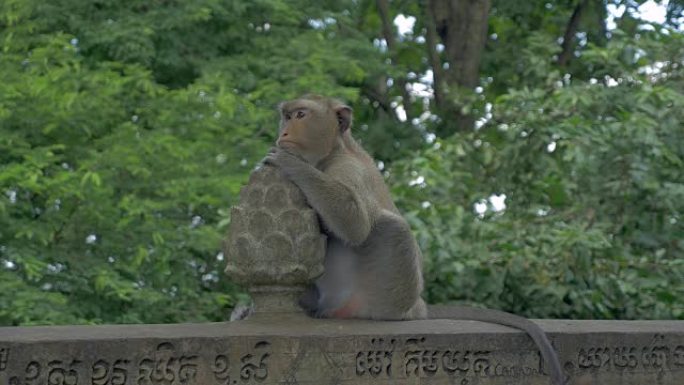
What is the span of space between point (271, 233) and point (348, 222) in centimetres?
28

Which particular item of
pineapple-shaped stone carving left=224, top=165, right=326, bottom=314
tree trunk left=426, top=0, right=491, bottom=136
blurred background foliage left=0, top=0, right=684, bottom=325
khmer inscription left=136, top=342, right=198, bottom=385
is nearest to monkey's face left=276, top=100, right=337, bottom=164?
pineapple-shaped stone carving left=224, top=165, right=326, bottom=314

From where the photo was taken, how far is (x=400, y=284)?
504 cm

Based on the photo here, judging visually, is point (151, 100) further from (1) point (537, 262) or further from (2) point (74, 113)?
(1) point (537, 262)

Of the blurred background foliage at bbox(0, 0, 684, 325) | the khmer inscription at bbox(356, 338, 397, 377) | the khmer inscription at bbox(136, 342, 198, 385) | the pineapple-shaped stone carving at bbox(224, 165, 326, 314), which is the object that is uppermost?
the pineapple-shaped stone carving at bbox(224, 165, 326, 314)

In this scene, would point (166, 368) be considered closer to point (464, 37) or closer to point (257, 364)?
point (257, 364)

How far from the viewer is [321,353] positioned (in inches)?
186

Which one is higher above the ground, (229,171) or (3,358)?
(3,358)

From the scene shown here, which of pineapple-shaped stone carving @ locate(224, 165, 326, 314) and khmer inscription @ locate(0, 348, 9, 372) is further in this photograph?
pineapple-shaped stone carving @ locate(224, 165, 326, 314)

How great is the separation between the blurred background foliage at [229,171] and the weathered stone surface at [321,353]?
2.98 metres

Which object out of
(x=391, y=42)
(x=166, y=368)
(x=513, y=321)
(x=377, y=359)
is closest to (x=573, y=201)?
(x=513, y=321)

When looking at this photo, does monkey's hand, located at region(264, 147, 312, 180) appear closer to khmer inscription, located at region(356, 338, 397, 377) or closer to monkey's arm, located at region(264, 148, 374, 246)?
Result: monkey's arm, located at region(264, 148, 374, 246)

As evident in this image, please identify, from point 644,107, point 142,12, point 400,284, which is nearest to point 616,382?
point 400,284

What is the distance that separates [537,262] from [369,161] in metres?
3.78

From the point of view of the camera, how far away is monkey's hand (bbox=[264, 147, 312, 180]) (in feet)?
15.5
